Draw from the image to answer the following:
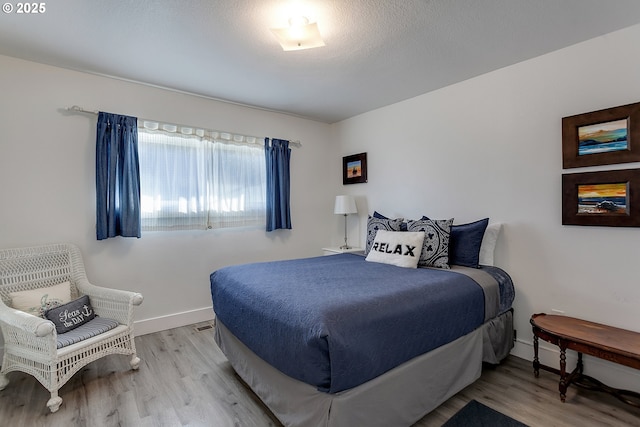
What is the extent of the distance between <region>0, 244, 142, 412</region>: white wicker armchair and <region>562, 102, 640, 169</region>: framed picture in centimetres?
353

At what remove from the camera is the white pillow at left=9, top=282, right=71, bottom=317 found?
2.33 metres

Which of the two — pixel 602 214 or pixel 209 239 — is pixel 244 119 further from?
pixel 602 214

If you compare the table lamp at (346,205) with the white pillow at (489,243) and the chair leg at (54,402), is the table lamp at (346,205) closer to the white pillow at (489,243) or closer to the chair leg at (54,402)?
the white pillow at (489,243)

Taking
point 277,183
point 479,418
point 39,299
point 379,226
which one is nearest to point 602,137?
point 379,226

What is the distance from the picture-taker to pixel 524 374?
2375 mm

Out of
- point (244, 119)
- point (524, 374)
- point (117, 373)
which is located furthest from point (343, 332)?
point (244, 119)

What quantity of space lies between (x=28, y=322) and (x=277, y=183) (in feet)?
8.76

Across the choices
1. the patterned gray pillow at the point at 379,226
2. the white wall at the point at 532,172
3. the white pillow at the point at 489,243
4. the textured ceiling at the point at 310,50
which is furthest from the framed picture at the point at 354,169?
the white pillow at the point at 489,243

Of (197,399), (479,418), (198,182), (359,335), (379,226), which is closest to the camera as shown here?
(359,335)

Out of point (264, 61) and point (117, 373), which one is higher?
point (264, 61)

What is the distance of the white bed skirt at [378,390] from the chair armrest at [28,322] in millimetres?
1144

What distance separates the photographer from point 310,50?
2.48 metres

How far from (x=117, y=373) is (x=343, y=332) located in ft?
6.70

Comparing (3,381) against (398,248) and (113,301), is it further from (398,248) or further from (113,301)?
(398,248)
